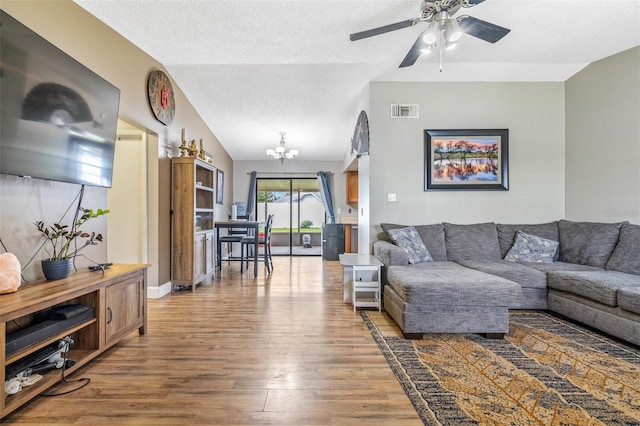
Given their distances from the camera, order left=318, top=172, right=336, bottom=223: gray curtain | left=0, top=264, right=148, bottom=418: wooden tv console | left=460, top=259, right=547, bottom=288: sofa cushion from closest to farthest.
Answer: left=0, top=264, right=148, bottom=418: wooden tv console < left=460, top=259, right=547, bottom=288: sofa cushion < left=318, top=172, right=336, bottom=223: gray curtain

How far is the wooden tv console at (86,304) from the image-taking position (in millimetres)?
1429

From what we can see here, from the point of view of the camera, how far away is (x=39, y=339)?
1568 millimetres

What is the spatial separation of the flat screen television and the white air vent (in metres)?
3.06

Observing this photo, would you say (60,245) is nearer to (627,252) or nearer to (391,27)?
(391,27)

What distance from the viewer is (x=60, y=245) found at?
215cm

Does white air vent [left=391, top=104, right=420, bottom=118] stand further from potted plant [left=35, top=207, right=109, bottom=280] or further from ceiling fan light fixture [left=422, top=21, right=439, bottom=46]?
potted plant [left=35, top=207, right=109, bottom=280]

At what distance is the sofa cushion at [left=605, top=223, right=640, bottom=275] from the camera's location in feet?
9.30

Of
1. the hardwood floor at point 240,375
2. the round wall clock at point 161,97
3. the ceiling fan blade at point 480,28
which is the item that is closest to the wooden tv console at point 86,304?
the hardwood floor at point 240,375

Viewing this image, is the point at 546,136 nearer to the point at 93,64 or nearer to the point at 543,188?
the point at 543,188

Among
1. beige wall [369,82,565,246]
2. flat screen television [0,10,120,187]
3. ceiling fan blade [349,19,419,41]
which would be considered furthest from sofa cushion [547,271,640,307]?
flat screen television [0,10,120,187]

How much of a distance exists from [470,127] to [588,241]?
1.86 m

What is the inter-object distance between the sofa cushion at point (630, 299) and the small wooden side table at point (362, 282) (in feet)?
6.22

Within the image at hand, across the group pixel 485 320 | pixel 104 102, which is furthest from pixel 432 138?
pixel 104 102

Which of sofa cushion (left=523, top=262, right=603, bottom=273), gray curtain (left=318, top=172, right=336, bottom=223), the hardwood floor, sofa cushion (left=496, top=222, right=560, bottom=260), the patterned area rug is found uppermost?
gray curtain (left=318, top=172, right=336, bottom=223)
